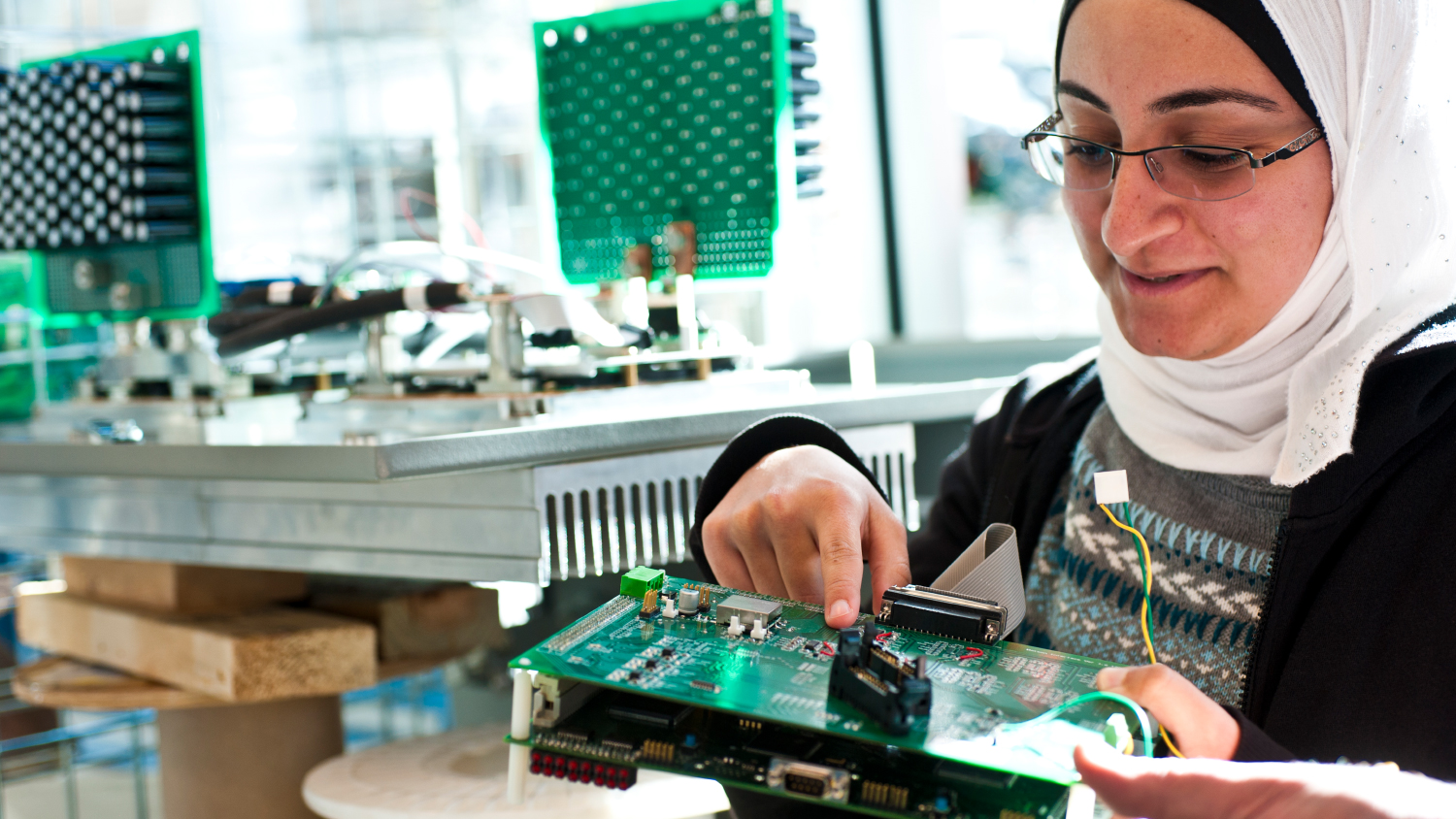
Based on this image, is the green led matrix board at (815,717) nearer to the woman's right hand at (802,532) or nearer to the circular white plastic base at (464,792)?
the woman's right hand at (802,532)

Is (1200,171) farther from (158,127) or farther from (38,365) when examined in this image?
(38,365)

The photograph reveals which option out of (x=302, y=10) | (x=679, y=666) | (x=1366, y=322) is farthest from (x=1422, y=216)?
(x=302, y=10)

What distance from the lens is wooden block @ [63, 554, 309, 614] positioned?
1.45 metres

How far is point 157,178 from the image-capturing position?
166cm

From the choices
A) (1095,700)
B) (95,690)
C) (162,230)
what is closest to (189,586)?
(95,690)

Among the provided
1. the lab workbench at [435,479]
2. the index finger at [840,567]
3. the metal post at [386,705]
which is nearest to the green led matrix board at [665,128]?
the lab workbench at [435,479]

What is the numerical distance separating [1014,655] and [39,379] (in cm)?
195

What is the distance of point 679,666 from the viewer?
A: 69cm

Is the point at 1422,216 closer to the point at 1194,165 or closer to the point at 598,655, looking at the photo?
the point at 1194,165

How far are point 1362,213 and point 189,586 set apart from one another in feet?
4.31

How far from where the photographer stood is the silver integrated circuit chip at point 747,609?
2.49 ft

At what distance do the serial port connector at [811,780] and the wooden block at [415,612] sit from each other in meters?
0.92

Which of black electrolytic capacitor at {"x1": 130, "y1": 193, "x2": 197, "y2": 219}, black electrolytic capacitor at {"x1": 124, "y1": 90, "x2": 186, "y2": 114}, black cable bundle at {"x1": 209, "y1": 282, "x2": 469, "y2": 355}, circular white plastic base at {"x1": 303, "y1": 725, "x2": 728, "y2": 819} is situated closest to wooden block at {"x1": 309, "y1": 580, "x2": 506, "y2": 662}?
circular white plastic base at {"x1": 303, "y1": 725, "x2": 728, "y2": 819}

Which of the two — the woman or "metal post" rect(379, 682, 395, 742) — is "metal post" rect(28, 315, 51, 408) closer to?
"metal post" rect(379, 682, 395, 742)
